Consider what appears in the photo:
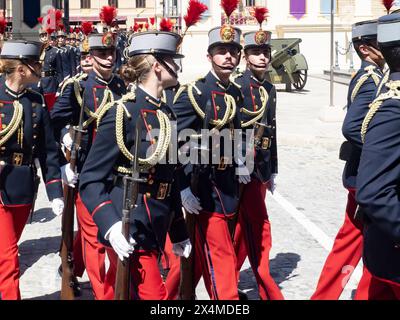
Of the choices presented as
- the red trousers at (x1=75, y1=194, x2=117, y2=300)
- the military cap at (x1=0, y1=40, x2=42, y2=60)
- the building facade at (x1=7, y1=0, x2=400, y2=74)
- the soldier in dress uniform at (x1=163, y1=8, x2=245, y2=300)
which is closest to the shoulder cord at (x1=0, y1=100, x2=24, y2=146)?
the military cap at (x1=0, y1=40, x2=42, y2=60)

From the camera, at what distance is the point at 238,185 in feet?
17.7

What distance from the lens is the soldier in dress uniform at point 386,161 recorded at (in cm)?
284

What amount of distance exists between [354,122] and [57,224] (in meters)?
4.50

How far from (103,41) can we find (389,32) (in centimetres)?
361

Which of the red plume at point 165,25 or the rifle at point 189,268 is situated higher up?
the red plume at point 165,25

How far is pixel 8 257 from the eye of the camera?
15.8ft

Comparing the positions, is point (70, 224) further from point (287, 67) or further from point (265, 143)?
point (287, 67)

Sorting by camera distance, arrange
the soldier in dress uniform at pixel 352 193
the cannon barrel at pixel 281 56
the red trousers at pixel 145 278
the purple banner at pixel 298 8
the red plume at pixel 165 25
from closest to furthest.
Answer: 1. the red trousers at pixel 145 278
2. the soldier in dress uniform at pixel 352 193
3. the red plume at pixel 165 25
4. the cannon barrel at pixel 281 56
5. the purple banner at pixel 298 8

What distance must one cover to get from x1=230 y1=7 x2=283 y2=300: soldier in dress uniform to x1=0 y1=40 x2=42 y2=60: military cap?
1458 mm

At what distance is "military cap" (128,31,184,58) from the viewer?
4.04 m

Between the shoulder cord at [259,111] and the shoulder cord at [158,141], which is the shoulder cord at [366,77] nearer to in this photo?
the shoulder cord at [259,111]

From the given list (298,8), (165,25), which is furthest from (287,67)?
(165,25)

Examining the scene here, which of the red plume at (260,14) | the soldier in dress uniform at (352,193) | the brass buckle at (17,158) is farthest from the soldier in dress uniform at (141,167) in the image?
the red plume at (260,14)
